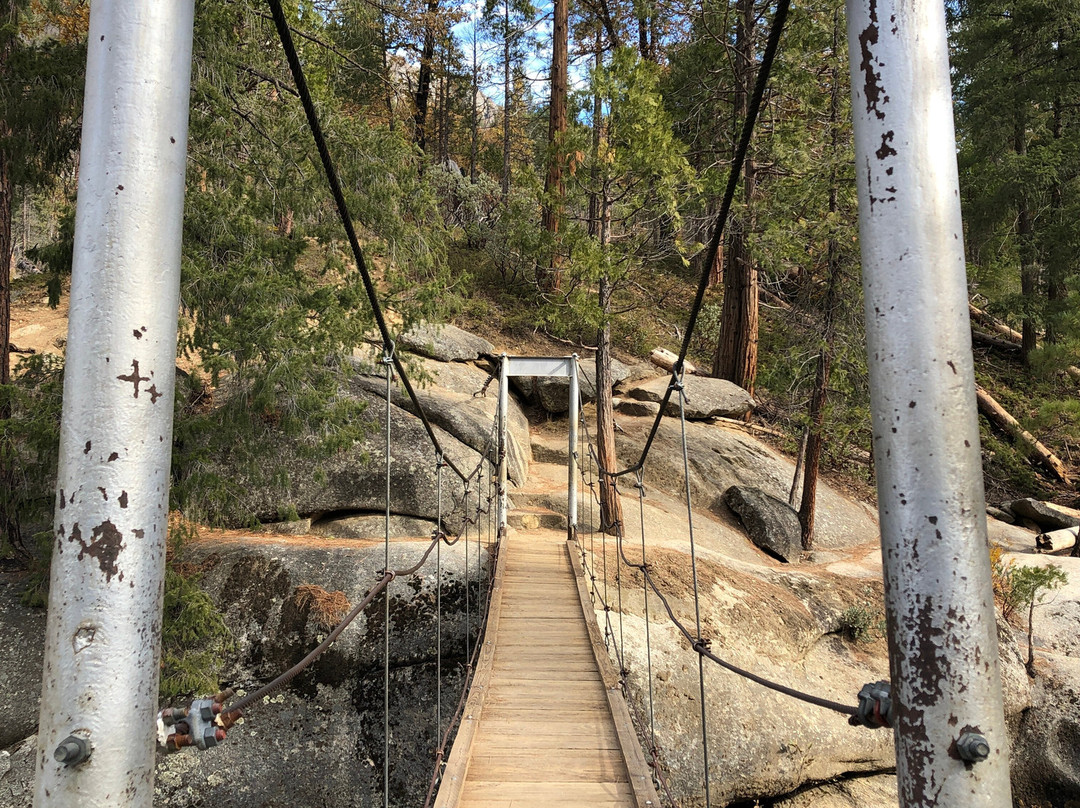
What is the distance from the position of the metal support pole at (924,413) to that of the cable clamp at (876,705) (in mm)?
85

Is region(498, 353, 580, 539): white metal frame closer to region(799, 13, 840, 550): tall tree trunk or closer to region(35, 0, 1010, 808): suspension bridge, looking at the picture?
region(799, 13, 840, 550): tall tree trunk

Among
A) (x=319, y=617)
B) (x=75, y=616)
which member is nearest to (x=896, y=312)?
(x=75, y=616)

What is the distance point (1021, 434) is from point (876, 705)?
13.0m

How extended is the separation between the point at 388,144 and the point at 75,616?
17.8ft

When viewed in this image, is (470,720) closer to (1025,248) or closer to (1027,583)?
(1027,583)

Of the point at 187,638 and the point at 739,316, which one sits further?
the point at 739,316

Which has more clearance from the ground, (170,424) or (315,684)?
(170,424)

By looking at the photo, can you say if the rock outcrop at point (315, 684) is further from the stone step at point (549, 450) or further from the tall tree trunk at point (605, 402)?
the stone step at point (549, 450)

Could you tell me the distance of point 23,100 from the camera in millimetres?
4613

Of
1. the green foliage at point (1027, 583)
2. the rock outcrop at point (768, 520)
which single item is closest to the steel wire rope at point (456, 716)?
the rock outcrop at point (768, 520)

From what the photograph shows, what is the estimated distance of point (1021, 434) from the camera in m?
11.5

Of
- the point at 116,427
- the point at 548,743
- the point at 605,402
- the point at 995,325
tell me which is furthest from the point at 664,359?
the point at 116,427

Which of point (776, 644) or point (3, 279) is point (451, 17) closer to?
point (3, 279)

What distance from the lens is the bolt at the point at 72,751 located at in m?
0.78
